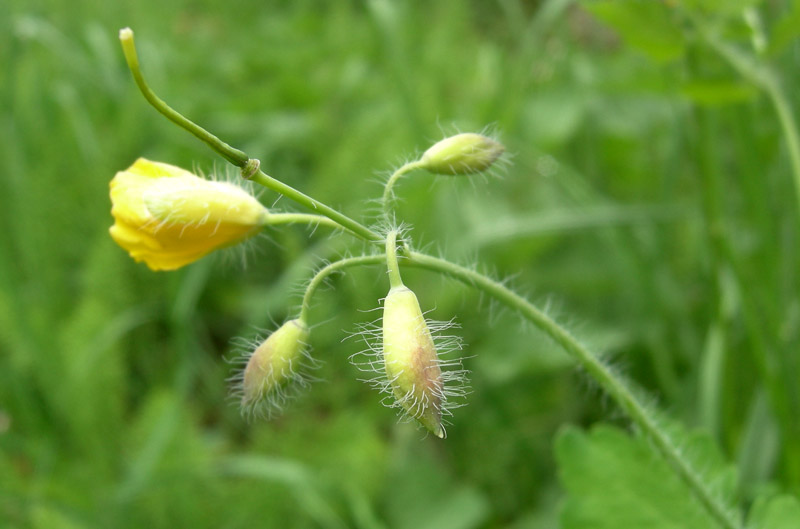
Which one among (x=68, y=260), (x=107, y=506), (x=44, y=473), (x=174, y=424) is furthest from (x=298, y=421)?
(x=68, y=260)

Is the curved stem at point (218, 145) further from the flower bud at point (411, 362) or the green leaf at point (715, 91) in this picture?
the green leaf at point (715, 91)

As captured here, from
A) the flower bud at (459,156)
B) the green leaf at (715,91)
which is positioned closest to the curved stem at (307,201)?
the flower bud at (459,156)

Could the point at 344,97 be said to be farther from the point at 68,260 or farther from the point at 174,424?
the point at 174,424

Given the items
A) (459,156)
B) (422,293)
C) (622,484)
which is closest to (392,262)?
(459,156)

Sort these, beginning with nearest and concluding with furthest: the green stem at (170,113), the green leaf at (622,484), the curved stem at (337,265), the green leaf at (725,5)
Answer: the green stem at (170,113)
the curved stem at (337,265)
the green leaf at (622,484)
the green leaf at (725,5)

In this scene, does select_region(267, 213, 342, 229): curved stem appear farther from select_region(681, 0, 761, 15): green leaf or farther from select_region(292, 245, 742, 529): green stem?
select_region(681, 0, 761, 15): green leaf

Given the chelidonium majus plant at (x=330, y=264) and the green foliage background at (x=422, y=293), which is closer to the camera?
the chelidonium majus plant at (x=330, y=264)

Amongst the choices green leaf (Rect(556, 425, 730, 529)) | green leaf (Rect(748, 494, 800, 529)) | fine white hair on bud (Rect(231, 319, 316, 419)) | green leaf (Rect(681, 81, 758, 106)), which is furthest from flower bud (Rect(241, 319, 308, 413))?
green leaf (Rect(681, 81, 758, 106))
